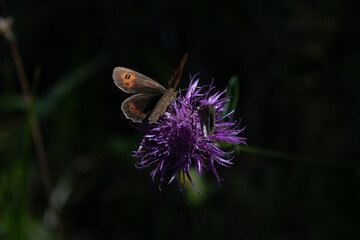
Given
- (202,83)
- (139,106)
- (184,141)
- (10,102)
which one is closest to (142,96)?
(139,106)

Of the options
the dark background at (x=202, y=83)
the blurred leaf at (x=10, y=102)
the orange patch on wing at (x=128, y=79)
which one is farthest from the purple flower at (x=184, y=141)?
the blurred leaf at (x=10, y=102)

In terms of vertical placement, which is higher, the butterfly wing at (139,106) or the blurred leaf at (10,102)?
the butterfly wing at (139,106)

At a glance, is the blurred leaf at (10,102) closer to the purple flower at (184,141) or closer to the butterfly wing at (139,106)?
the purple flower at (184,141)

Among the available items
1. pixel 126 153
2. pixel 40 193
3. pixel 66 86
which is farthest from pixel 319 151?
pixel 40 193

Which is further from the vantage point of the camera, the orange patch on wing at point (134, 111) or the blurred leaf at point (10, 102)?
the blurred leaf at point (10, 102)

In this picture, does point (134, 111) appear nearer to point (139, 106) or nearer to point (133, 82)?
point (139, 106)

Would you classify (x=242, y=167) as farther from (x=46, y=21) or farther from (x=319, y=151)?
(x=46, y=21)

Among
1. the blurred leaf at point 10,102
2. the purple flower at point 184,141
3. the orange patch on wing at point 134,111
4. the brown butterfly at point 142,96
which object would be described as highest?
the brown butterfly at point 142,96
